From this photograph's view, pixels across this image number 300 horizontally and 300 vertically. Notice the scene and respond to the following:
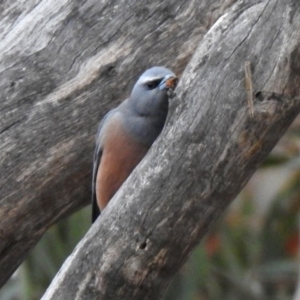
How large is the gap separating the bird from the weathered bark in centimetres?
A: 25

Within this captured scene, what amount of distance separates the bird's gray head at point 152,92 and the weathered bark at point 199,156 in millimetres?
217

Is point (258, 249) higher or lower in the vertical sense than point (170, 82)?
lower

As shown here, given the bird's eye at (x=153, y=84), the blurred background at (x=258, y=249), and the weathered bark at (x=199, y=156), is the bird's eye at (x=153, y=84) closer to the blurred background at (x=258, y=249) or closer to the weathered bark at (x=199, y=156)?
the weathered bark at (x=199, y=156)

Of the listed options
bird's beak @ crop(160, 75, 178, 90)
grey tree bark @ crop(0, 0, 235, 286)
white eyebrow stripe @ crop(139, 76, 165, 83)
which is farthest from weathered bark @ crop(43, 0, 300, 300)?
grey tree bark @ crop(0, 0, 235, 286)

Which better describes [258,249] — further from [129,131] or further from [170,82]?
[170,82]

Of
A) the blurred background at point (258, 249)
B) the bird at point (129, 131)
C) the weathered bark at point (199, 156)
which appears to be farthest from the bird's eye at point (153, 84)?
the blurred background at point (258, 249)

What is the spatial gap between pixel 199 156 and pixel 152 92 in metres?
0.44

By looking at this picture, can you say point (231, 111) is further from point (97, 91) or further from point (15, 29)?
point (15, 29)

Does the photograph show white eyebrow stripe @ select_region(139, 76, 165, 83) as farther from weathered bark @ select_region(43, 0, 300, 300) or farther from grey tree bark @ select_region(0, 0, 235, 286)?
grey tree bark @ select_region(0, 0, 235, 286)

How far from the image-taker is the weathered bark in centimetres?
303

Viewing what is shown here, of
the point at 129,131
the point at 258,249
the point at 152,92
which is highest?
the point at 152,92

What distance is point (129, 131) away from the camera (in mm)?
3518

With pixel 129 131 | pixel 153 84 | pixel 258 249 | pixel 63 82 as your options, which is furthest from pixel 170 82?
pixel 258 249

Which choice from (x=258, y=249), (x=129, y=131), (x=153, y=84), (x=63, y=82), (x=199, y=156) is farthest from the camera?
(x=258, y=249)
